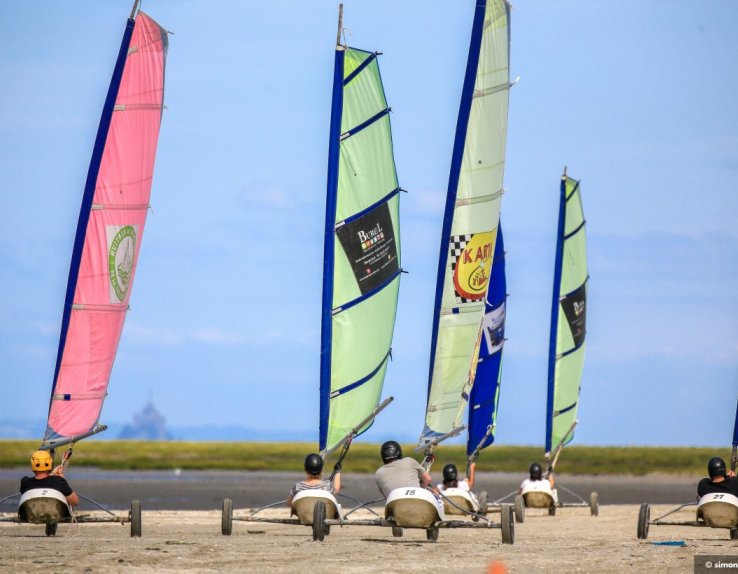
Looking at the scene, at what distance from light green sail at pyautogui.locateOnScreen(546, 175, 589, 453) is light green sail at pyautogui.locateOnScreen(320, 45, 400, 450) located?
49.5 ft

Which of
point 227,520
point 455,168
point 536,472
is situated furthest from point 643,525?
point 536,472

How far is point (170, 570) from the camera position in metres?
14.5

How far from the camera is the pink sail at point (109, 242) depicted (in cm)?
2273

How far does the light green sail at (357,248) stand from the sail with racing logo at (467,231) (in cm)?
187

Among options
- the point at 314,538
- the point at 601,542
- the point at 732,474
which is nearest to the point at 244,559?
the point at 314,538

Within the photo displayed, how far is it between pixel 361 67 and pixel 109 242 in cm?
498

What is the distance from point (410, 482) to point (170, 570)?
16.2ft

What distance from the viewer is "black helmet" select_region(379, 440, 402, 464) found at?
759 inches

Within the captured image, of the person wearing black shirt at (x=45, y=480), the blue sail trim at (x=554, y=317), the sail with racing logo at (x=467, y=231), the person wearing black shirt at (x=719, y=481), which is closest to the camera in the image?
the person wearing black shirt at (x=45, y=480)

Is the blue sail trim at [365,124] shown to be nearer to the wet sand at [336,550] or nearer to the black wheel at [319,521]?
the wet sand at [336,550]

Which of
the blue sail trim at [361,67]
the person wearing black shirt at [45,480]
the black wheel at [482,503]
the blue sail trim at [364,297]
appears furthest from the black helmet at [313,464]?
the black wheel at [482,503]

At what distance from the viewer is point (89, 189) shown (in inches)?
906

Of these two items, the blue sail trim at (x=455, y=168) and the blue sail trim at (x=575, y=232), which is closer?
the blue sail trim at (x=455, y=168)

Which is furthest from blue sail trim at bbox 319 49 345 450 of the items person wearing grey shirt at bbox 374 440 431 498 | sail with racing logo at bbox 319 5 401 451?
person wearing grey shirt at bbox 374 440 431 498
